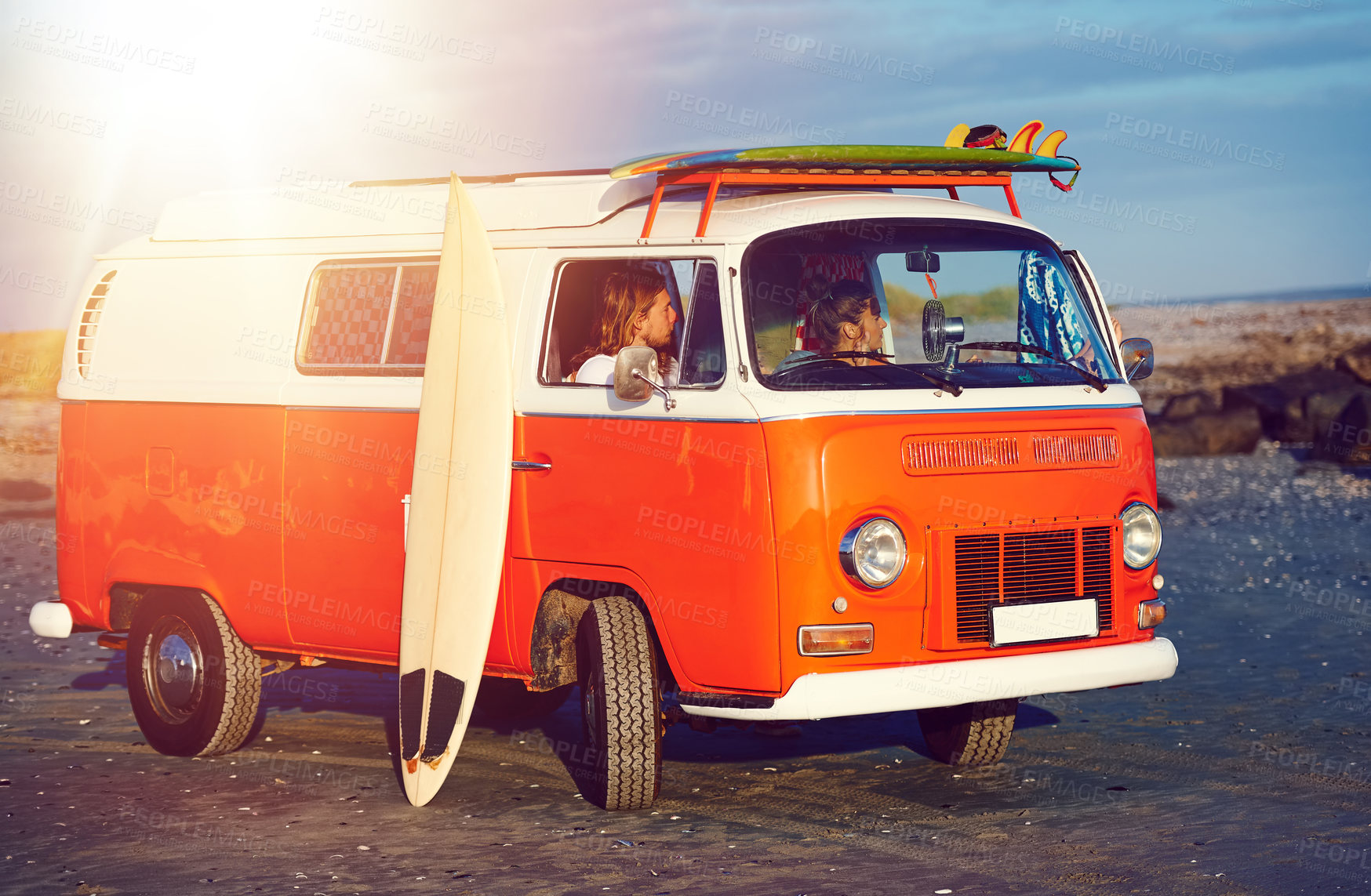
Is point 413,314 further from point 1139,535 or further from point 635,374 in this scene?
point 1139,535

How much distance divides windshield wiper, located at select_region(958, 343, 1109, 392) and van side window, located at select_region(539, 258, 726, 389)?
1192 mm

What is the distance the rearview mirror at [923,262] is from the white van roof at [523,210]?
0.85ft

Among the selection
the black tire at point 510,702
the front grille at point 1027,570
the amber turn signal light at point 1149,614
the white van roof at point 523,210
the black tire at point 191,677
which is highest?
the white van roof at point 523,210

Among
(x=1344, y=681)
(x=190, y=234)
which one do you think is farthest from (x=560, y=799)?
(x=1344, y=681)

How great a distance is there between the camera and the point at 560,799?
23.6 feet

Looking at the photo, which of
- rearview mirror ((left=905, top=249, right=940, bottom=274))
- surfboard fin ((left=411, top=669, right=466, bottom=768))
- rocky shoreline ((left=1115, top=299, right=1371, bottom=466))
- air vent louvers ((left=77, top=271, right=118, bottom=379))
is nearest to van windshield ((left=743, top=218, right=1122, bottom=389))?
rearview mirror ((left=905, top=249, right=940, bottom=274))

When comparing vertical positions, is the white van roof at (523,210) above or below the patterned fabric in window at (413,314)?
above

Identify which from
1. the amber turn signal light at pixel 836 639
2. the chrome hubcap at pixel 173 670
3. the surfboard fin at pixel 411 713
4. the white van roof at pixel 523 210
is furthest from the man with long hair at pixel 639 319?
the chrome hubcap at pixel 173 670

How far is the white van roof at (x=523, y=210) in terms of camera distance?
6.80 m

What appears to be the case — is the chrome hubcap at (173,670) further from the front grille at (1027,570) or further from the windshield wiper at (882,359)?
the front grille at (1027,570)

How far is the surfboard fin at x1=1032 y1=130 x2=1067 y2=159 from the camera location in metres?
7.70

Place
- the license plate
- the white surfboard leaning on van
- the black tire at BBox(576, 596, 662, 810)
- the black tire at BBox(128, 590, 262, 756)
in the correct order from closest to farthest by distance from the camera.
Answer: the license plate
the black tire at BBox(576, 596, 662, 810)
the white surfboard leaning on van
the black tire at BBox(128, 590, 262, 756)

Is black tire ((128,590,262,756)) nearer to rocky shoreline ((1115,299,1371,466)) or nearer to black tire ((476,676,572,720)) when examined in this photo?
black tire ((476,676,572,720))

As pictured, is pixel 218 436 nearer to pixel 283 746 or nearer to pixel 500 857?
pixel 283 746
